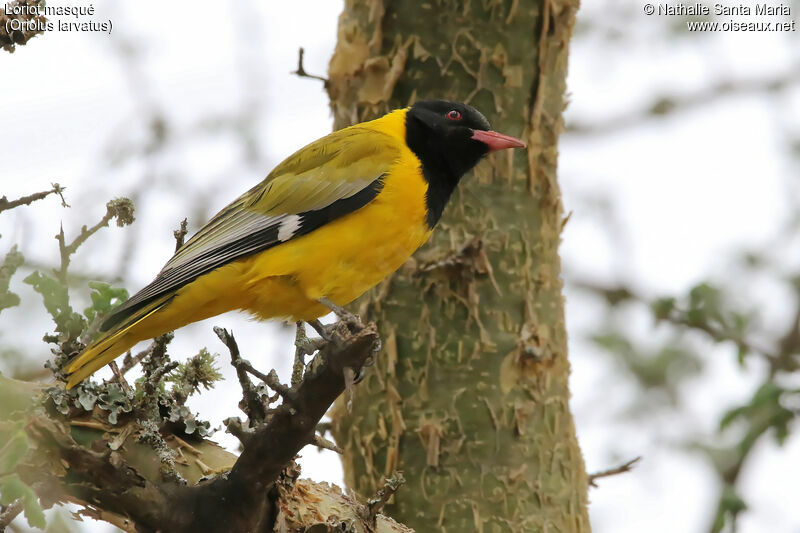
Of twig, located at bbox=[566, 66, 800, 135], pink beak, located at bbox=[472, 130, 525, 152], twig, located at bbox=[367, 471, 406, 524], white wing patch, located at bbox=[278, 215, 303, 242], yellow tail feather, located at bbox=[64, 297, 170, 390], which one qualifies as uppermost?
twig, located at bbox=[566, 66, 800, 135]

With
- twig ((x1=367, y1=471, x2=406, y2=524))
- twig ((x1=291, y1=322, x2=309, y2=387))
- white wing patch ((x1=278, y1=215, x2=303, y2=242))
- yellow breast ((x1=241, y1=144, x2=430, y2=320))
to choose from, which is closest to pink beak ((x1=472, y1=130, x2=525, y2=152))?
yellow breast ((x1=241, y1=144, x2=430, y2=320))

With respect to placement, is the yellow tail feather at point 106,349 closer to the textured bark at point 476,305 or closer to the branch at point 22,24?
the branch at point 22,24

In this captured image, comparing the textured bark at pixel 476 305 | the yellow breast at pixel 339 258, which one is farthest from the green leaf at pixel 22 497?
the textured bark at pixel 476 305

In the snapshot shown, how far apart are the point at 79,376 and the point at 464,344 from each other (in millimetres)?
2106

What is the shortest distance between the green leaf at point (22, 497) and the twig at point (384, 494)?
126 cm

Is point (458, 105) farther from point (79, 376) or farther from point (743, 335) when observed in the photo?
point (79, 376)

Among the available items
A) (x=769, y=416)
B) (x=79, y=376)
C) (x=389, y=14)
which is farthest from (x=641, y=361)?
(x=79, y=376)

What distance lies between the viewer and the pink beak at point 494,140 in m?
4.80

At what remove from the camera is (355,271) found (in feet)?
14.0

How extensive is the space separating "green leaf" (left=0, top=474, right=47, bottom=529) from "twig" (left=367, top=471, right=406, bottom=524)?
1255 mm

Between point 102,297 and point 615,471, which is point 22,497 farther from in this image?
point 615,471

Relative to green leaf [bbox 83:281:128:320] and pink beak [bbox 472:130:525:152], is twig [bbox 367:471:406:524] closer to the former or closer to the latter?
green leaf [bbox 83:281:128:320]

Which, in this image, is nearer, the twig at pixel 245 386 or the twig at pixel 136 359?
the twig at pixel 245 386

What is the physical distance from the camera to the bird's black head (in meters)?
4.84
